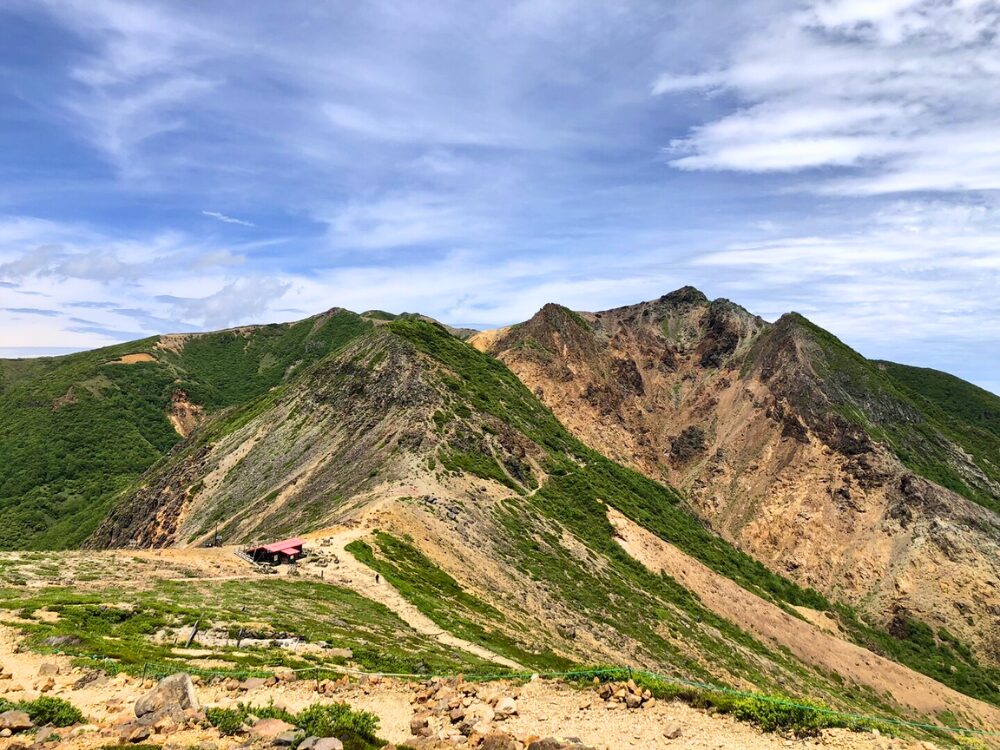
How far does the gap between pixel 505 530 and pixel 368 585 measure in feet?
68.8

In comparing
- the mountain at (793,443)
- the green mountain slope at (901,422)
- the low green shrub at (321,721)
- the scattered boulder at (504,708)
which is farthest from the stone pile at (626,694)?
the green mountain slope at (901,422)

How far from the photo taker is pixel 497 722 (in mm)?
16719

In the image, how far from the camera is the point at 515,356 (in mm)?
132625

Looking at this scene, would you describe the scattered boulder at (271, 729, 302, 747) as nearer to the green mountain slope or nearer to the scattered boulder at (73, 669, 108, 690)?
the scattered boulder at (73, 669, 108, 690)

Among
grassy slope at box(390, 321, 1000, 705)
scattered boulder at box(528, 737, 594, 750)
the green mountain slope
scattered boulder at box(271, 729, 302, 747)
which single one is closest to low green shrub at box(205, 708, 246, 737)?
scattered boulder at box(271, 729, 302, 747)

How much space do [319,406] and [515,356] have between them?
58395 mm

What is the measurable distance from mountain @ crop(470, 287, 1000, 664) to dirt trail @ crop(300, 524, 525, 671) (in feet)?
253

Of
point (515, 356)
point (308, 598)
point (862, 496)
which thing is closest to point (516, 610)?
point (308, 598)

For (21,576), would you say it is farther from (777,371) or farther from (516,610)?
(777,371)

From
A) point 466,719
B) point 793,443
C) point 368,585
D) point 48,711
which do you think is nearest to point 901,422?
point 793,443

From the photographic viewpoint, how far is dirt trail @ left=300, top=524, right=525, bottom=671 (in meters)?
32.6

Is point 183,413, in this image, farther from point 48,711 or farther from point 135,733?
point 135,733

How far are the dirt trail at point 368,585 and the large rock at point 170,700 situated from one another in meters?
17.1

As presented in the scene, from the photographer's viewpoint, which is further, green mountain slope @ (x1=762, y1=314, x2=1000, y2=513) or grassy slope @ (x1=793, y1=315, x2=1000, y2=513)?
green mountain slope @ (x1=762, y1=314, x2=1000, y2=513)
